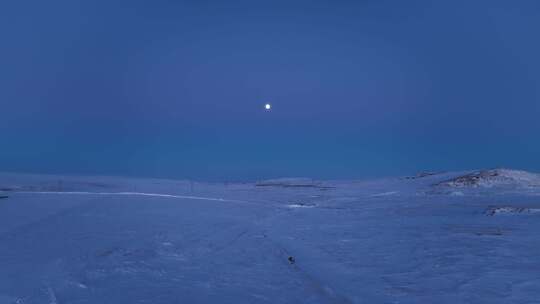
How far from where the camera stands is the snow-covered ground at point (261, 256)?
514 centimetres

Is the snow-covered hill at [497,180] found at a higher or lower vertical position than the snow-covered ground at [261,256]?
higher

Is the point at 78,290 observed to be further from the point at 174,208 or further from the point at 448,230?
the point at 174,208

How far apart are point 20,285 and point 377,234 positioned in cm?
650

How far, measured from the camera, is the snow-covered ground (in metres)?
5.14

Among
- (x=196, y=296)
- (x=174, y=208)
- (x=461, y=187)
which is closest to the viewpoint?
(x=196, y=296)

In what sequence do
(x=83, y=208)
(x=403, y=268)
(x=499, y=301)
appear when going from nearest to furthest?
(x=499, y=301) → (x=403, y=268) → (x=83, y=208)

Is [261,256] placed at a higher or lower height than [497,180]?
lower

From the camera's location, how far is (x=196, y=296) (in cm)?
509

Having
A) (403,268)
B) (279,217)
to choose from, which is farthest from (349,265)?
(279,217)

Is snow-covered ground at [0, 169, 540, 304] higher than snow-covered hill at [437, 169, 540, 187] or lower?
lower

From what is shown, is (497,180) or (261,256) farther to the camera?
(497,180)

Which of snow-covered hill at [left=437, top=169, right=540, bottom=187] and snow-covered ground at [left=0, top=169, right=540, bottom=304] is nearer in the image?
snow-covered ground at [left=0, top=169, right=540, bottom=304]

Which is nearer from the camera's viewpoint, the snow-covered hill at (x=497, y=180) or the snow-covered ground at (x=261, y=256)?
the snow-covered ground at (x=261, y=256)

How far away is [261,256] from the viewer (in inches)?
291
